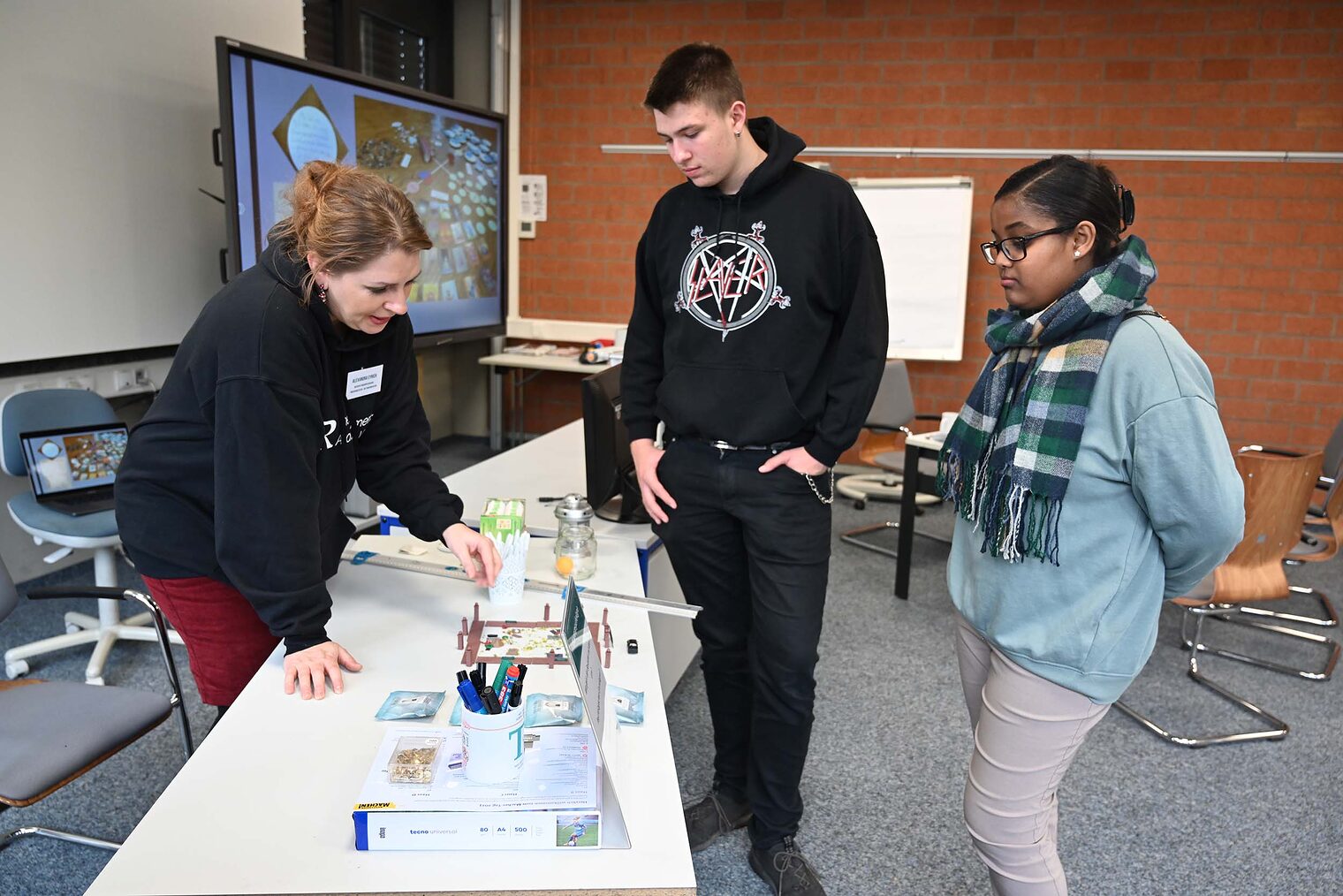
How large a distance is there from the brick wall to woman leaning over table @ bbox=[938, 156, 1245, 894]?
422cm

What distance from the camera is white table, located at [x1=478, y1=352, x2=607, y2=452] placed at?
538cm

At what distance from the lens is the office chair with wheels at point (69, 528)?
8.95ft

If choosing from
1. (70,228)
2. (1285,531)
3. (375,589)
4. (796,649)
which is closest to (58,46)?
(70,228)

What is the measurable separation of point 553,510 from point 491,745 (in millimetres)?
1216

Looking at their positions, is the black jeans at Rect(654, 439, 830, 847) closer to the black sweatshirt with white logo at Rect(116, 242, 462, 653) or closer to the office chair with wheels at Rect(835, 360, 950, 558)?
the black sweatshirt with white logo at Rect(116, 242, 462, 653)

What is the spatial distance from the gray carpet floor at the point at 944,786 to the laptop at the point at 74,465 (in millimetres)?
481

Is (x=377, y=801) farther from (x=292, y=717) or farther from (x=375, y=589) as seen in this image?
(x=375, y=589)

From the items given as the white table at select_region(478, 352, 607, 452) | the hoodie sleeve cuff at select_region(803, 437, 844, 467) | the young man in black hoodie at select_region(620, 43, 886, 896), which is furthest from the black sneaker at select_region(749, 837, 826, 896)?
the white table at select_region(478, 352, 607, 452)

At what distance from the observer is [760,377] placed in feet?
5.54

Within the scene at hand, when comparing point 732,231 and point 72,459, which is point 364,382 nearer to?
point 732,231

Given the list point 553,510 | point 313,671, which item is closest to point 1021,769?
point 313,671

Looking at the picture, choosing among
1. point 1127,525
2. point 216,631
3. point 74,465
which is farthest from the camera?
point 74,465

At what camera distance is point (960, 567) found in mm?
1466

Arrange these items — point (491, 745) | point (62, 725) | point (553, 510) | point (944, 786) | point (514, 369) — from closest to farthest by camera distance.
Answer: point (491, 745), point (62, 725), point (553, 510), point (944, 786), point (514, 369)
